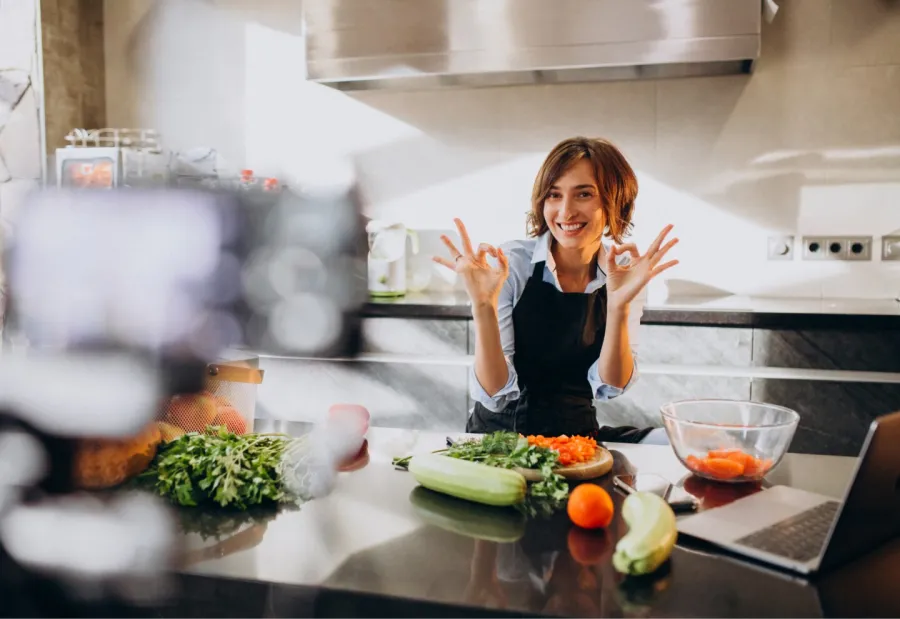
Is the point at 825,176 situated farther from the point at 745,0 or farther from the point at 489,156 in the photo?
the point at 489,156

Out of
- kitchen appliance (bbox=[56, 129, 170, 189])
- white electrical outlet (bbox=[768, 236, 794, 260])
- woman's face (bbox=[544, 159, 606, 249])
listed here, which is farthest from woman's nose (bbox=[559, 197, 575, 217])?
kitchen appliance (bbox=[56, 129, 170, 189])

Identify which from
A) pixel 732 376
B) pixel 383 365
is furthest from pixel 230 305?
pixel 732 376

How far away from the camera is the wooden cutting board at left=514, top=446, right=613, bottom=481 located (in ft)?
3.67

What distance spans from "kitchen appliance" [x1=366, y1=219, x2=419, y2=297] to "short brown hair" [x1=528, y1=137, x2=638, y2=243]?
1.00 m

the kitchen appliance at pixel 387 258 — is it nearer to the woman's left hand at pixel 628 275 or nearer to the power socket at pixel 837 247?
the woman's left hand at pixel 628 275

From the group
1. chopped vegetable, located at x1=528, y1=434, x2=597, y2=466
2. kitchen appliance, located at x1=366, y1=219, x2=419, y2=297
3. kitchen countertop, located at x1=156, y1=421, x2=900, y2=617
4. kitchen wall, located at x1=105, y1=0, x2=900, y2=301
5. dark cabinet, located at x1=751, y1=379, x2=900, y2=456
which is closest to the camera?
kitchen countertop, located at x1=156, y1=421, x2=900, y2=617

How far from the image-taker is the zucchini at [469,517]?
970 millimetres

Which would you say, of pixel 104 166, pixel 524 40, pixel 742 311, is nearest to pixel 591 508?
pixel 742 311

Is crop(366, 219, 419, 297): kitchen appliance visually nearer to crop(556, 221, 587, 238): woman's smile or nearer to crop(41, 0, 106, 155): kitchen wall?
crop(556, 221, 587, 238): woman's smile

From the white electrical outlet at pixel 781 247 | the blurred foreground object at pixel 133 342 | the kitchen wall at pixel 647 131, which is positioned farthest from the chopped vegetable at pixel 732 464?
the white electrical outlet at pixel 781 247

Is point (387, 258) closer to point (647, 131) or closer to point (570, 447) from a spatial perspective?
point (647, 131)

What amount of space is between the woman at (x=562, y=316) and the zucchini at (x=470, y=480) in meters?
0.65

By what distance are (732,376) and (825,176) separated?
0.98m

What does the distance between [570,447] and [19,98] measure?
2987 millimetres
